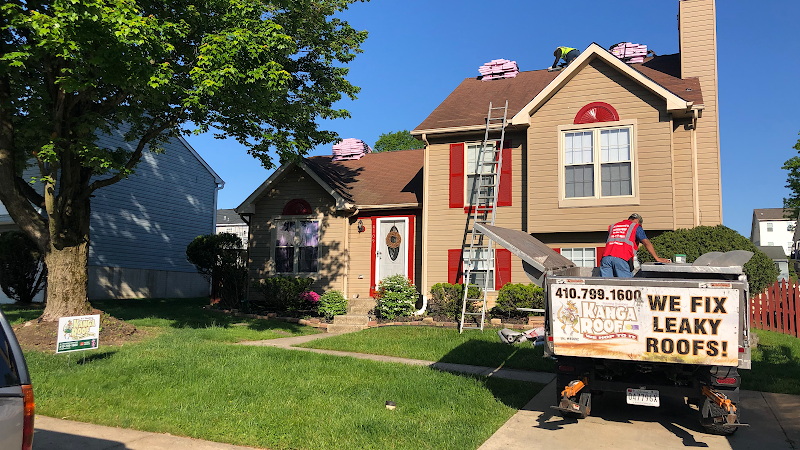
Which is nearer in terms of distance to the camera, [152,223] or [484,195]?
[484,195]

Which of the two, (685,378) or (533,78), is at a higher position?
(533,78)

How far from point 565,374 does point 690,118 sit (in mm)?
10099

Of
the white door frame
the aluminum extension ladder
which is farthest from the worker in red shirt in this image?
the white door frame

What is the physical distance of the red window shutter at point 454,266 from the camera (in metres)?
15.5

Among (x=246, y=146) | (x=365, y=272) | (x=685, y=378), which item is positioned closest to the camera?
(x=685, y=378)

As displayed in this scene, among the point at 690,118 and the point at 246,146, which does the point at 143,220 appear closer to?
the point at 246,146

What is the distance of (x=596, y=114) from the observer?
14156 mm

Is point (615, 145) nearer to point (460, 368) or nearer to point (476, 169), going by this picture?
point (476, 169)

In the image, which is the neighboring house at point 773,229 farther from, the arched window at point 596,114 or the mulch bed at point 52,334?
the mulch bed at point 52,334

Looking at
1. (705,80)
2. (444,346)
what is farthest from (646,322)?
(705,80)

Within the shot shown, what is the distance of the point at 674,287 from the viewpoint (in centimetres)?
553

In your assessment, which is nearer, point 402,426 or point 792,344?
point 402,426

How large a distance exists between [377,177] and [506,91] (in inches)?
200

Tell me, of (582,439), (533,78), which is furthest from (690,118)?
(582,439)
